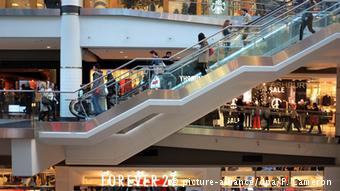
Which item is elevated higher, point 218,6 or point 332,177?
point 218,6

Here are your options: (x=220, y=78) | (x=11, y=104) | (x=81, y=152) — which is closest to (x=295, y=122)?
(x=220, y=78)

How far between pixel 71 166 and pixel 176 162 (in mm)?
3172

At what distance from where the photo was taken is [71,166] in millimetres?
11719

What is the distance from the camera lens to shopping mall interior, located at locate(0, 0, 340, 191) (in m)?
8.80

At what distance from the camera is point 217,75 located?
8891 mm

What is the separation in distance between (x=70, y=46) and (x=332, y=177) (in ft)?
29.1

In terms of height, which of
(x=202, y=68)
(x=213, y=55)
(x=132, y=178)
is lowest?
(x=132, y=178)

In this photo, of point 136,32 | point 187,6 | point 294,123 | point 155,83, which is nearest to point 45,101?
point 155,83

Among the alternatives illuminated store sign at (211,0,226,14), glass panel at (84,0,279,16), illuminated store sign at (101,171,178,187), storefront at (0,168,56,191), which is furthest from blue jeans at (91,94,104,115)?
illuminated store sign at (211,0,226,14)

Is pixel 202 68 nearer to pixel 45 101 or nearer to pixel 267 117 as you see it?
pixel 45 101

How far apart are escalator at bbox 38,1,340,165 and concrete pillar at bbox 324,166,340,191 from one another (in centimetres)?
459

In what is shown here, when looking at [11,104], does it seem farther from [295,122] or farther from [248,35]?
[295,122]

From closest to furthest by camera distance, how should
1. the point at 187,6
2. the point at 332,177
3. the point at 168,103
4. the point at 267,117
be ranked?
1. the point at 168,103
2. the point at 267,117
3. the point at 332,177
4. the point at 187,6

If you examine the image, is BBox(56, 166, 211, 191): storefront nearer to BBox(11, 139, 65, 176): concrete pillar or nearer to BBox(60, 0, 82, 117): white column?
BBox(60, 0, 82, 117): white column
